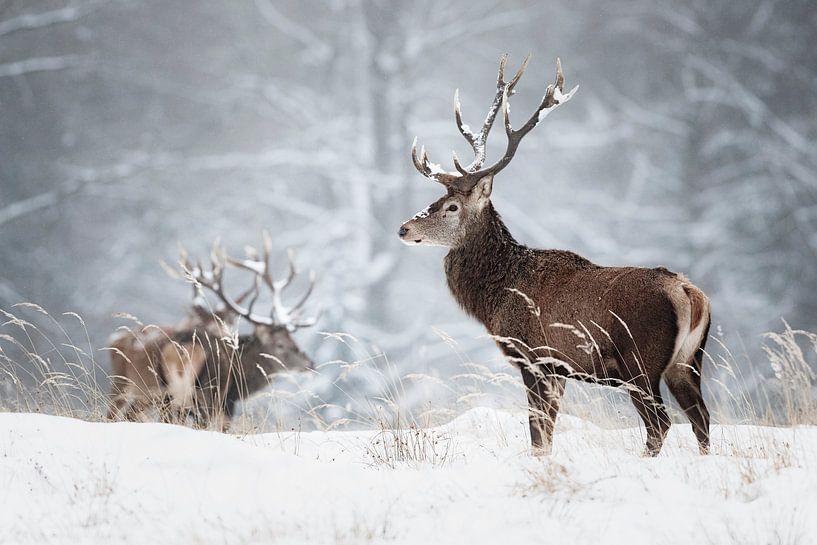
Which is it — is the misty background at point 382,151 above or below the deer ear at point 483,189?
above

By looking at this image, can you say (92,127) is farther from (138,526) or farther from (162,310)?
(138,526)

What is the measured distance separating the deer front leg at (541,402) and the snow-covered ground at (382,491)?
96 millimetres

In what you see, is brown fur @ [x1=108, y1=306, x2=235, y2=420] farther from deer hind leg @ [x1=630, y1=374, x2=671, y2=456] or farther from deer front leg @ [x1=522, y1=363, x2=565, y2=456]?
deer hind leg @ [x1=630, y1=374, x2=671, y2=456]

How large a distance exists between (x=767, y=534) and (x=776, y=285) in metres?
16.3

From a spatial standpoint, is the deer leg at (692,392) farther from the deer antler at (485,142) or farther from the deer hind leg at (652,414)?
the deer antler at (485,142)

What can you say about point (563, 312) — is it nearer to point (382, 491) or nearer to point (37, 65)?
point (382, 491)

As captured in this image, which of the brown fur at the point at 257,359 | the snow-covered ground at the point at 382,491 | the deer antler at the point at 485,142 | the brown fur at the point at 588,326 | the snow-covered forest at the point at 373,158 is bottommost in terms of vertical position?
the snow-covered ground at the point at 382,491

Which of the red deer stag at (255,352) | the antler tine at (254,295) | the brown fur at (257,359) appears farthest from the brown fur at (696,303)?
the antler tine at (254,295)

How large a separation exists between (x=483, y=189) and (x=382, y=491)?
2.02 metres

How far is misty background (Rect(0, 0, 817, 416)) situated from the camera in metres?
17.8

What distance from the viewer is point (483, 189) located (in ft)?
15.3

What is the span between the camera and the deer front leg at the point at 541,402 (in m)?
3.72

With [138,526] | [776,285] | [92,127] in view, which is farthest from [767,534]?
[92,127]

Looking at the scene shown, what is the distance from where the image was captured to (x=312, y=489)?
316 centimetres
